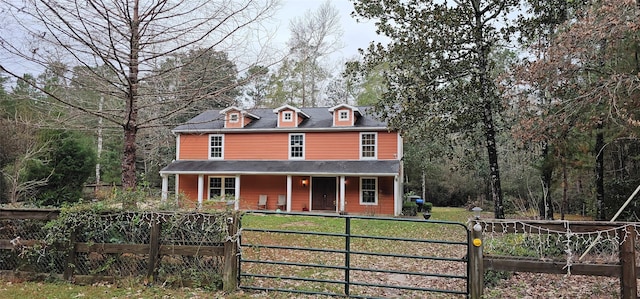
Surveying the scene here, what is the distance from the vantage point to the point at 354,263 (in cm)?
755

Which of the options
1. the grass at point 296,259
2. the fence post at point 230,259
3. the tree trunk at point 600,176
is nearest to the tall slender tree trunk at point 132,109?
the grass at point 296,259

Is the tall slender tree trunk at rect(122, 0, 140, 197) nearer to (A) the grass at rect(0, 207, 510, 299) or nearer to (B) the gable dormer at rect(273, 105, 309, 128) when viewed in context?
(A) the grass at rect(0, 207, 510, 299)

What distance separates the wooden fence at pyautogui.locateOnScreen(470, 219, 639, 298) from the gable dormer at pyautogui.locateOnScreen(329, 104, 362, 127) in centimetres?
1376

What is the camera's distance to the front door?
1889 centimetres

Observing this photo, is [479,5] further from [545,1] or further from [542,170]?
[542,170]

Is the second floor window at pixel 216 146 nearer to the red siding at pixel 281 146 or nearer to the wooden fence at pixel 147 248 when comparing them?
the red siding at pixel 281 146

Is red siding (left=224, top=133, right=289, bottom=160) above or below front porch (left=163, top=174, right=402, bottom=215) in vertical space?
above

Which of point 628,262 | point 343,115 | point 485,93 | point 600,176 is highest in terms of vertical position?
point 343,115

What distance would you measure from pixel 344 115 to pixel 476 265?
14278 mm

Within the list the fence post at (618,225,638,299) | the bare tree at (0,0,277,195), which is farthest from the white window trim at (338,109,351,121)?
the fence post at (618,225,638,299)

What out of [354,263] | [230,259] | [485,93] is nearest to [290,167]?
[485,93]

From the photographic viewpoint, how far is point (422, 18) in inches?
479

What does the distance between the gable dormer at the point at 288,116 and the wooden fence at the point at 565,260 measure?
14.9 metres

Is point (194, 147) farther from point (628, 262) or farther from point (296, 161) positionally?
point (628, 262)
